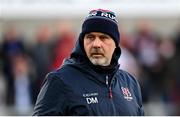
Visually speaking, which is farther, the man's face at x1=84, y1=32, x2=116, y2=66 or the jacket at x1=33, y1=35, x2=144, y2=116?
the man's face at x1=84, y1=32, x2=116, y2=66

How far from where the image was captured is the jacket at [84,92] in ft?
20.5

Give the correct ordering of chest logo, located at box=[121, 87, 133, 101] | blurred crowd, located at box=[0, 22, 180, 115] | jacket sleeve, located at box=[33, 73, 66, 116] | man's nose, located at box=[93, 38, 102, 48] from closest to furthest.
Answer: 1. jacket sleeve, located at box=[33, 73, 66, 116]
2. man's nose, located at box=[93, 38, 102, 48]
3. chest logo, located at box=[121, 87, 133, 101]
4. blurred crowd, located at box=[0, 22, 180, 115]

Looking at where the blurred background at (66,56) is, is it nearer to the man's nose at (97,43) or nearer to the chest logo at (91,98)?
the man's nose at (97,43)

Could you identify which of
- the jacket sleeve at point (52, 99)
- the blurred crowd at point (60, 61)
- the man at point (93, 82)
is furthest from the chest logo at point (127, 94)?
the blurred crowd at point (60, 61)

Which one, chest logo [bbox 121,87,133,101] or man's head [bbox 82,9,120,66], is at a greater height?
man's head [bbox 82,9,120,66]

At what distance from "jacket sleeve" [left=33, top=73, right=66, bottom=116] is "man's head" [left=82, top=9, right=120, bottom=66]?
366 mm

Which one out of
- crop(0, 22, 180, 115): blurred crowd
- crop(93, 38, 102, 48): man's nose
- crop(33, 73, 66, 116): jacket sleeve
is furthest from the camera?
crop(0, 22, 180, 115): blurred crowd

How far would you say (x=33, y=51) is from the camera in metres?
14.0

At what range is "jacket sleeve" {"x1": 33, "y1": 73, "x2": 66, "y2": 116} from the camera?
6215mm

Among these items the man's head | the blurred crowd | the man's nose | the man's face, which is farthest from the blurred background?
the man's nose

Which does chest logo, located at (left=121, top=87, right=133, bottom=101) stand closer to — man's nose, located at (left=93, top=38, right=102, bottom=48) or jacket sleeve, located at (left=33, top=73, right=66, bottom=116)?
man's nose, located at (left=93, top=38, right=102, bottom=48)

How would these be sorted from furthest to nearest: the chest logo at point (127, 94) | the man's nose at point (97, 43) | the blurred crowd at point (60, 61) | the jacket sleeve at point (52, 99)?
the blurred crowd at point (60, 61), the chest logo at point (127, 94), the man's nose at point (97, 43), the jacket sleeve at point (52, 99)

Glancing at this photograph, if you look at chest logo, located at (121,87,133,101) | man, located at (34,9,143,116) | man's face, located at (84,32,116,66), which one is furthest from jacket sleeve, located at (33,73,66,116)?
chest logo, located at (121,87,133,101)

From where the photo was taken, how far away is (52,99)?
6242 mm
